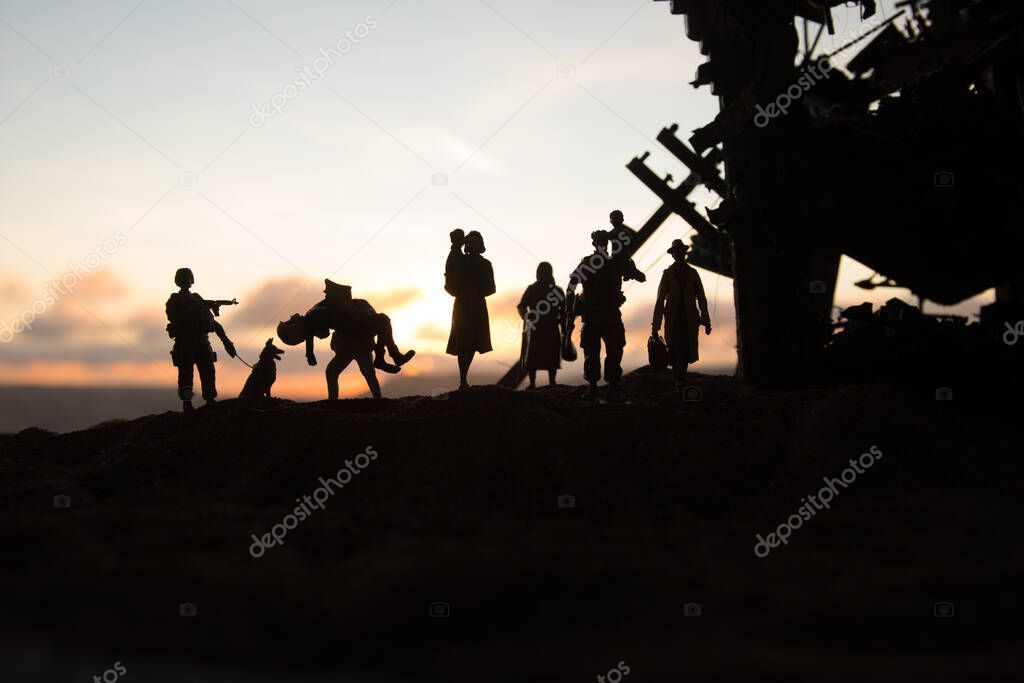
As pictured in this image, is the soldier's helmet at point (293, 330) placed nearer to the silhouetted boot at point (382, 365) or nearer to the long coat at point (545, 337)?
the silhouetted boot at point (382, 365)

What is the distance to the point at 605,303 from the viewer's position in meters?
9.89

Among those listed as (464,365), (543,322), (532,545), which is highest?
(543,322)

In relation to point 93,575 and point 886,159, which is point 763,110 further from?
point 93,575

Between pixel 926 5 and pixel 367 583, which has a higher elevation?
pixel 926 5

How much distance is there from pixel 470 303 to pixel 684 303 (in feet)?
9.45

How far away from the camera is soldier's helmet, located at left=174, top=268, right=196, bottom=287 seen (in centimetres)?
1098

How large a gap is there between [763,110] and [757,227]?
1695mm

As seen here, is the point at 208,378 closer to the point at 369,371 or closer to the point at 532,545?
the point at 369,371

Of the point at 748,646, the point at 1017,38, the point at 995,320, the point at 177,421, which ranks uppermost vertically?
the point at 1017,38

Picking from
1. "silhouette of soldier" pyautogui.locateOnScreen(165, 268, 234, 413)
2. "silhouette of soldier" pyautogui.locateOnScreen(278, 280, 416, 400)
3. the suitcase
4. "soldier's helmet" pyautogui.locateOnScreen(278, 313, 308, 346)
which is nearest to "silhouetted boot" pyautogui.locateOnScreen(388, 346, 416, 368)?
"silhouette of soldier" pyautogui.locateOnScreen(278, 280, 416, 400)

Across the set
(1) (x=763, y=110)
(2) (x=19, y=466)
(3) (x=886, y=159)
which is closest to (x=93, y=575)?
(2) (x=19, y=466)

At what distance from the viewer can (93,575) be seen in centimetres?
545

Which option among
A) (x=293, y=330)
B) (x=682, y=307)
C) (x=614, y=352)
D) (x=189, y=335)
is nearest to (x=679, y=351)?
(x=682, y=307)

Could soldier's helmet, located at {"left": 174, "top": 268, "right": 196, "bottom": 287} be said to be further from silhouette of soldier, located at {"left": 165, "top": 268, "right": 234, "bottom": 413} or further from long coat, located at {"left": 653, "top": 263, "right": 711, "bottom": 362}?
long coat, located at {"left": 653, "top": 263, "right": 711, "bottom": 362}
